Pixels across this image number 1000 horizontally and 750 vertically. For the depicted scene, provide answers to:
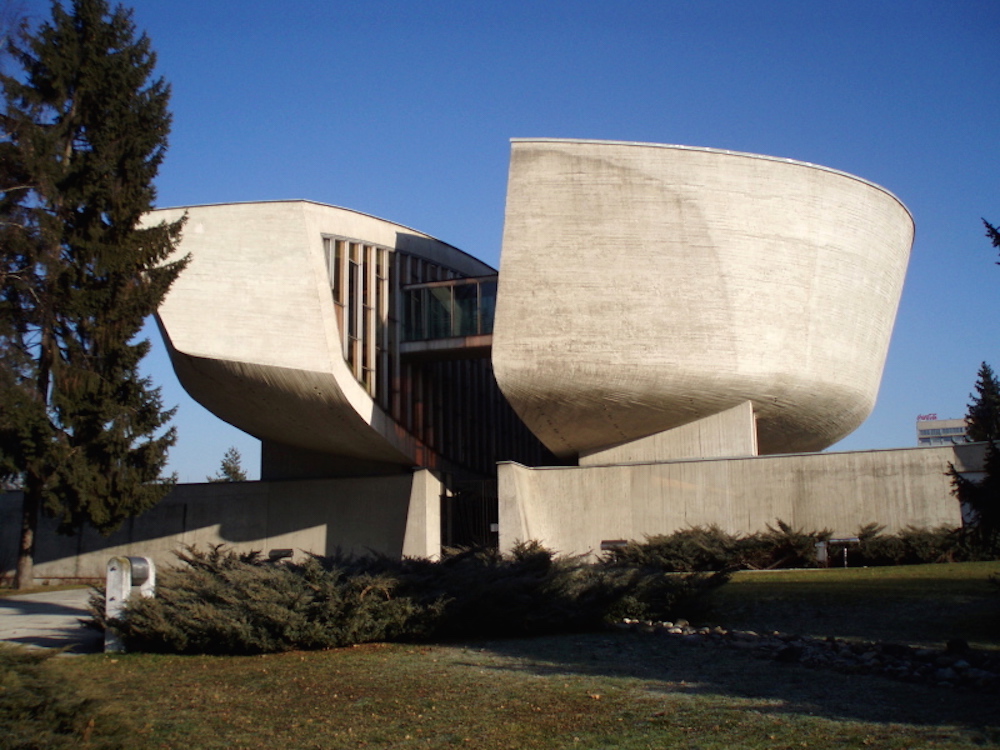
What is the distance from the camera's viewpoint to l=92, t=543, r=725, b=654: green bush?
949 cm

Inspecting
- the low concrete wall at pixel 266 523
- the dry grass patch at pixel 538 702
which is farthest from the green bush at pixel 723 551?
the low concrete wall at pixel 266 523

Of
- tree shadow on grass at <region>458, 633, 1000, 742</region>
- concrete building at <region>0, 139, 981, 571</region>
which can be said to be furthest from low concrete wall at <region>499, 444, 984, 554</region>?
tree shadow on grass at <region>458, 633, 1000, 742</region>

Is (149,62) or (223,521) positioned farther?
(223,521)

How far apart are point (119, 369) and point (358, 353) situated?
6004mm

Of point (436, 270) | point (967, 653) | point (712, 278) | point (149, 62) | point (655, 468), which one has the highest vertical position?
point (149, 62)

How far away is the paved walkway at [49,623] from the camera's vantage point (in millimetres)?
11180

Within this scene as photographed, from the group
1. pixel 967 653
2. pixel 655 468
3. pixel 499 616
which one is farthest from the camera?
pixel 655 468

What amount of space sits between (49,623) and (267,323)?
29.7ft

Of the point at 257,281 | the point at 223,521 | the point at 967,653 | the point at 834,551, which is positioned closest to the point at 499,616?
the point at 967,653

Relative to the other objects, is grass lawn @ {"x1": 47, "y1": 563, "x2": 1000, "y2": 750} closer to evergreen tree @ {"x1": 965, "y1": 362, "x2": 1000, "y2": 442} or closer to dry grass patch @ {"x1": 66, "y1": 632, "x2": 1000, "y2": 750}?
dry grass patch @ {"x1": 66, "y1": 632, "x2": 1000, "y2": 750}

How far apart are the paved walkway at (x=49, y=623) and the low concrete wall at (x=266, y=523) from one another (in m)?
6.25

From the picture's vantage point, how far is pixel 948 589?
37.5 ft

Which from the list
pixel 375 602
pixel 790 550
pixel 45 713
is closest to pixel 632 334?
pixel 790 550

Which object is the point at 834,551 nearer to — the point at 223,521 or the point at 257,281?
the point at 257,281
